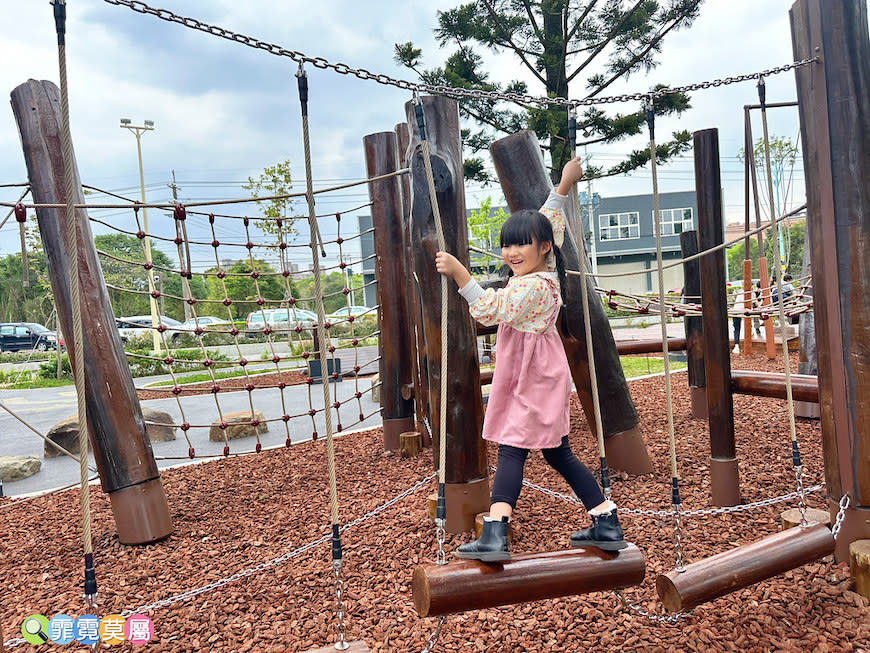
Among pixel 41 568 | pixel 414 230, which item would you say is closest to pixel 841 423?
pixel 414 230

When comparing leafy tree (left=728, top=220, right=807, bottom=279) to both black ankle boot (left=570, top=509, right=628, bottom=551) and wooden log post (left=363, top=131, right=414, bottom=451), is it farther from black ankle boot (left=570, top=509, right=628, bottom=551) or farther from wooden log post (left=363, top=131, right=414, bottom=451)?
black ankle boot (left=570, top=509, right=628, bottom=551)

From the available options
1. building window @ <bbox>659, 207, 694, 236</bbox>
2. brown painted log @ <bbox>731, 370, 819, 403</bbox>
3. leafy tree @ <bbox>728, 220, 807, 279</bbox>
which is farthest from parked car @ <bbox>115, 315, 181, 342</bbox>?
building window @ <bbox>659, 207, 694, 236</bbox>

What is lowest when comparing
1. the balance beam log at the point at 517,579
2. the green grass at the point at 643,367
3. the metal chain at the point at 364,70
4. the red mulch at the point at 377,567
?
the green grass at the point at 643,367

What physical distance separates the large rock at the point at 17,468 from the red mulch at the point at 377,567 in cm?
115

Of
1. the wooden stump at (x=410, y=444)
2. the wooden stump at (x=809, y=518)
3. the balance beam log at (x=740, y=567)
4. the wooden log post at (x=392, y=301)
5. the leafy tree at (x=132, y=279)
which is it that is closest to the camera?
the balance beam log at (x=740, y=567)

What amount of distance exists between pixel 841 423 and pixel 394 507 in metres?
2.14

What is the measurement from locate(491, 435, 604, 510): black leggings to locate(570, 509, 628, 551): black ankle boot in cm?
6

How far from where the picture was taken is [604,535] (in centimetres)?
189

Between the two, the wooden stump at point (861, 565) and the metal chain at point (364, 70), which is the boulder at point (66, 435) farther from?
the wooden stump at point (861, 565)

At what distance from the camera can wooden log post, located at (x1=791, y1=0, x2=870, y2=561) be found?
7.32 ft

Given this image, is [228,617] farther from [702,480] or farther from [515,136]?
[515,136]

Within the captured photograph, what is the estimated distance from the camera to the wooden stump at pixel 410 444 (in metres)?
4.41

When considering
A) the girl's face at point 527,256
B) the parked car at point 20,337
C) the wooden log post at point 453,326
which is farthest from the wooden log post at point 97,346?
the parked car at point 20,337

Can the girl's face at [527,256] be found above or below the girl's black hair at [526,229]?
below
